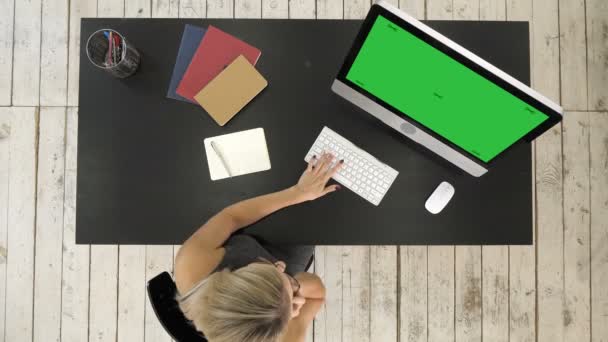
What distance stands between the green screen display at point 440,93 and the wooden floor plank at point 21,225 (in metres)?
1.85

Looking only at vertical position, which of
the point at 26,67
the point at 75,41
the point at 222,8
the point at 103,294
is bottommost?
the point at 103,294

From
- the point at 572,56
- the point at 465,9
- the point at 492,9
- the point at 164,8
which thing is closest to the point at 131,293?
the point at 164,8

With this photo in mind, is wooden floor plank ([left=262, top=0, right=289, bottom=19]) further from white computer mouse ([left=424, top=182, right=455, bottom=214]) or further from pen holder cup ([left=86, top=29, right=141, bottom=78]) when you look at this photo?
white computer mouse ([left=424, top=182, right=455, bottom=214])

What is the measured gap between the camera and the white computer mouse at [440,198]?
1.28 metres

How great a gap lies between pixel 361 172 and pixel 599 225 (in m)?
1.56

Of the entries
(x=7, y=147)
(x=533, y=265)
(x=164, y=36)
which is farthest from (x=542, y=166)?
(x=7, y=147)

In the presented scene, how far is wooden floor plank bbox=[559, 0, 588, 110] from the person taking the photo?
Answer: 2.10 metres

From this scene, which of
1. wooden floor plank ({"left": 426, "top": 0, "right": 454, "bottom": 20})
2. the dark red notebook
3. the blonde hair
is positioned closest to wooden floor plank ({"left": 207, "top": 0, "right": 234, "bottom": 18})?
the dark red notebook

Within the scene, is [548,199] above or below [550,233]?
above

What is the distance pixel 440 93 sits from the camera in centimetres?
100

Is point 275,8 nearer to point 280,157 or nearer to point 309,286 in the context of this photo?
point 280,157

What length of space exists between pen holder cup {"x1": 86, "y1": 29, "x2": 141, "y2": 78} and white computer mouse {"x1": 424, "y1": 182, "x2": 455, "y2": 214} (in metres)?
1.03

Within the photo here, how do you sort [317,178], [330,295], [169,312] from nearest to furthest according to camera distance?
[169,312] < [317,178] < [330,295]

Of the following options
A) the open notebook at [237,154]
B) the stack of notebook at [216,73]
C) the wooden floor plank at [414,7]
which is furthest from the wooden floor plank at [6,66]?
the wooden floor plank at [414,7]
